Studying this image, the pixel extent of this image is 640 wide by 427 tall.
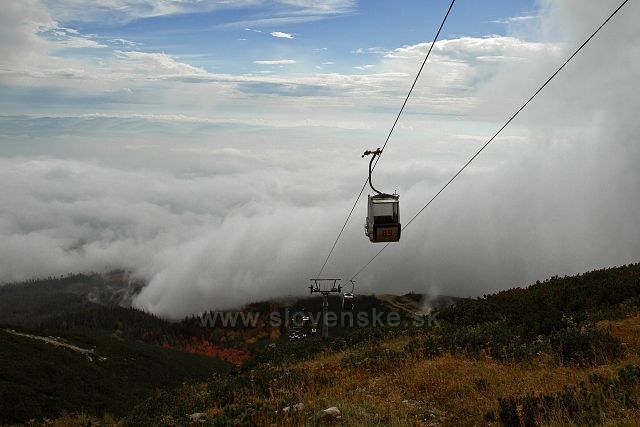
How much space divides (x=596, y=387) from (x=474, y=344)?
8.15 meters

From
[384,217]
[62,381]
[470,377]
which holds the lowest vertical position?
[62,381]

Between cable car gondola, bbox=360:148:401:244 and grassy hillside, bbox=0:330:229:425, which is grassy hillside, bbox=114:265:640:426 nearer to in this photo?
cable car gondola, bbox=360:148:401:244

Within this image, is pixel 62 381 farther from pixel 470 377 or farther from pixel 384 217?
pixel 470 377

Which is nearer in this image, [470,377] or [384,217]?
[470,377]

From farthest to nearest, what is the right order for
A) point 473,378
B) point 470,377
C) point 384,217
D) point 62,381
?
point 62,381, point 384,217, point 470,377, point 473,378

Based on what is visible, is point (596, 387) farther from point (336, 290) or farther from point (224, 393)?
point (336, 290)

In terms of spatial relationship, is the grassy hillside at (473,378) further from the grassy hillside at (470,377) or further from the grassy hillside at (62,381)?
the grassy hillside at (62,381)

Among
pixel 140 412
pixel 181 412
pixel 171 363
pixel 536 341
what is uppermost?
pixel 536 341

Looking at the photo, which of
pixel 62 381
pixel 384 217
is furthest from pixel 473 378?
pixel 62 381

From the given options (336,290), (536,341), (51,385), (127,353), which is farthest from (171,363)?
(536,341)

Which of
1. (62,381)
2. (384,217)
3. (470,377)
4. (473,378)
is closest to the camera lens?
(473,378)

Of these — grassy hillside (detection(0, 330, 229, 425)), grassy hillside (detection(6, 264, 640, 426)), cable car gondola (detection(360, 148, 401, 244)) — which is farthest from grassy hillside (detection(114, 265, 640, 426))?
grassy hillside (detection(0, 330, 229, 425))

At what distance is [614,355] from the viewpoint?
46.2 ft

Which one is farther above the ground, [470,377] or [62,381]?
[470,377]
